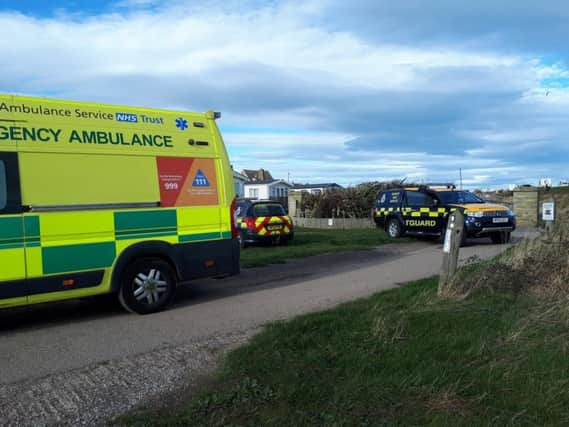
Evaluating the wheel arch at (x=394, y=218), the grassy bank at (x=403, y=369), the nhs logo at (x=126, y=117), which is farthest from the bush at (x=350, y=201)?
the nhs logo at (x=126, y=117)

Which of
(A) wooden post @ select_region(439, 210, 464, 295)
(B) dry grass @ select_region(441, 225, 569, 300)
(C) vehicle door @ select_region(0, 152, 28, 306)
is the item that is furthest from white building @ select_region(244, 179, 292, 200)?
(C) vehicle door @ select_region(0, 152, 28, 306)

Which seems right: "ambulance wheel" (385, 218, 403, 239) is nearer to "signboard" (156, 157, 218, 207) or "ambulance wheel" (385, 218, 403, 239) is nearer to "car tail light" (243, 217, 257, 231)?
"car tail light" (243, 217, 257, 231)

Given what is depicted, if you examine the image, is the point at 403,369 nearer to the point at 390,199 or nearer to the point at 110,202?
the point at 110,202

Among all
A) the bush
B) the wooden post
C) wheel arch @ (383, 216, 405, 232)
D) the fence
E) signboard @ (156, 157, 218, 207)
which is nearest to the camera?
signboard @ (156, 157, 218, 207)

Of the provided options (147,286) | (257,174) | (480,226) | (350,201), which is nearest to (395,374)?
(147,286)

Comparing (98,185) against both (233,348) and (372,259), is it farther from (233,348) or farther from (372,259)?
(372,259)

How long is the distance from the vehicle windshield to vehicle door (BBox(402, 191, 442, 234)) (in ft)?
0.89

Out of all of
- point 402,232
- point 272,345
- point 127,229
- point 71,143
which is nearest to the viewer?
point 272,345

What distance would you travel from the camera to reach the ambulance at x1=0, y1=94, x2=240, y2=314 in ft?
20.2

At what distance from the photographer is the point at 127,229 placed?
6957 millimetres

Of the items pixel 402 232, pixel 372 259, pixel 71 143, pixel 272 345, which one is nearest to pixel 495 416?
pixel 272 345

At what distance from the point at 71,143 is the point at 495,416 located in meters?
5.42

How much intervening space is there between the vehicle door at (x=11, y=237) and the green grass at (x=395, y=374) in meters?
2.78

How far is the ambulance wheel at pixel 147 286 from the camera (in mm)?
7016
